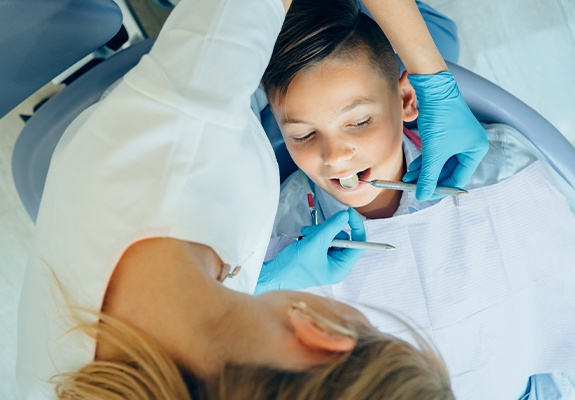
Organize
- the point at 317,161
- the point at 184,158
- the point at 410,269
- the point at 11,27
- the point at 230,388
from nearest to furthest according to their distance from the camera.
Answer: the point at 230,388 < the point at 184,158 < the point at 11,27 < the point at 317,161 < the point at 410,269

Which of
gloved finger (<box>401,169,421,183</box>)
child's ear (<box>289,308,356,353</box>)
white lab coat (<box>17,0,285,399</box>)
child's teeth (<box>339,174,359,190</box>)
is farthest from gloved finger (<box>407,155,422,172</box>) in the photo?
child's ear (<box>289,308,356,353</box>)

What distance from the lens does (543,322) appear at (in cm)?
123

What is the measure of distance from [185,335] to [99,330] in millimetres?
93

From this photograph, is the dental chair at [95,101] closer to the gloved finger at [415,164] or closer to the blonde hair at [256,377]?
the gloved finger at [415,164]

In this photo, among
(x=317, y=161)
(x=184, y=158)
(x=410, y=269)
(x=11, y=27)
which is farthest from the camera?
(x=410, y=269)

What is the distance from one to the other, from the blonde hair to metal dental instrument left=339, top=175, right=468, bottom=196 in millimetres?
436

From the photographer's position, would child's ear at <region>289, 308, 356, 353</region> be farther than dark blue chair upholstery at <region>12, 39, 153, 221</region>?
No

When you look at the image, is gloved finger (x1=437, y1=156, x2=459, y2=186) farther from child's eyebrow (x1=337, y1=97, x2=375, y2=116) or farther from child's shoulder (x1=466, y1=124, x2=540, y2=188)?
child's eyebrow (x1=337, y1=97, x2=375, y2=116)

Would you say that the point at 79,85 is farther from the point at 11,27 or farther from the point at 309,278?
the point at 309,278

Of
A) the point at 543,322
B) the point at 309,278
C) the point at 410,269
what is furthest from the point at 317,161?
the point at 543,322

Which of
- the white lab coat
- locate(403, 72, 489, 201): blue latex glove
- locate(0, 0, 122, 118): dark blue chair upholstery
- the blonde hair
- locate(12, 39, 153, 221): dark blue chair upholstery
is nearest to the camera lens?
the blonde hair

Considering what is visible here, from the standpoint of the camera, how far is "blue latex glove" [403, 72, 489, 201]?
97 centimetres

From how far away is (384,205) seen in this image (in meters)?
1.20

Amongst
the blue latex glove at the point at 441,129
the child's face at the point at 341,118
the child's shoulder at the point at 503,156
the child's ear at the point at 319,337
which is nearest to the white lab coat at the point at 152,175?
the child's ear at the point at 319,337
